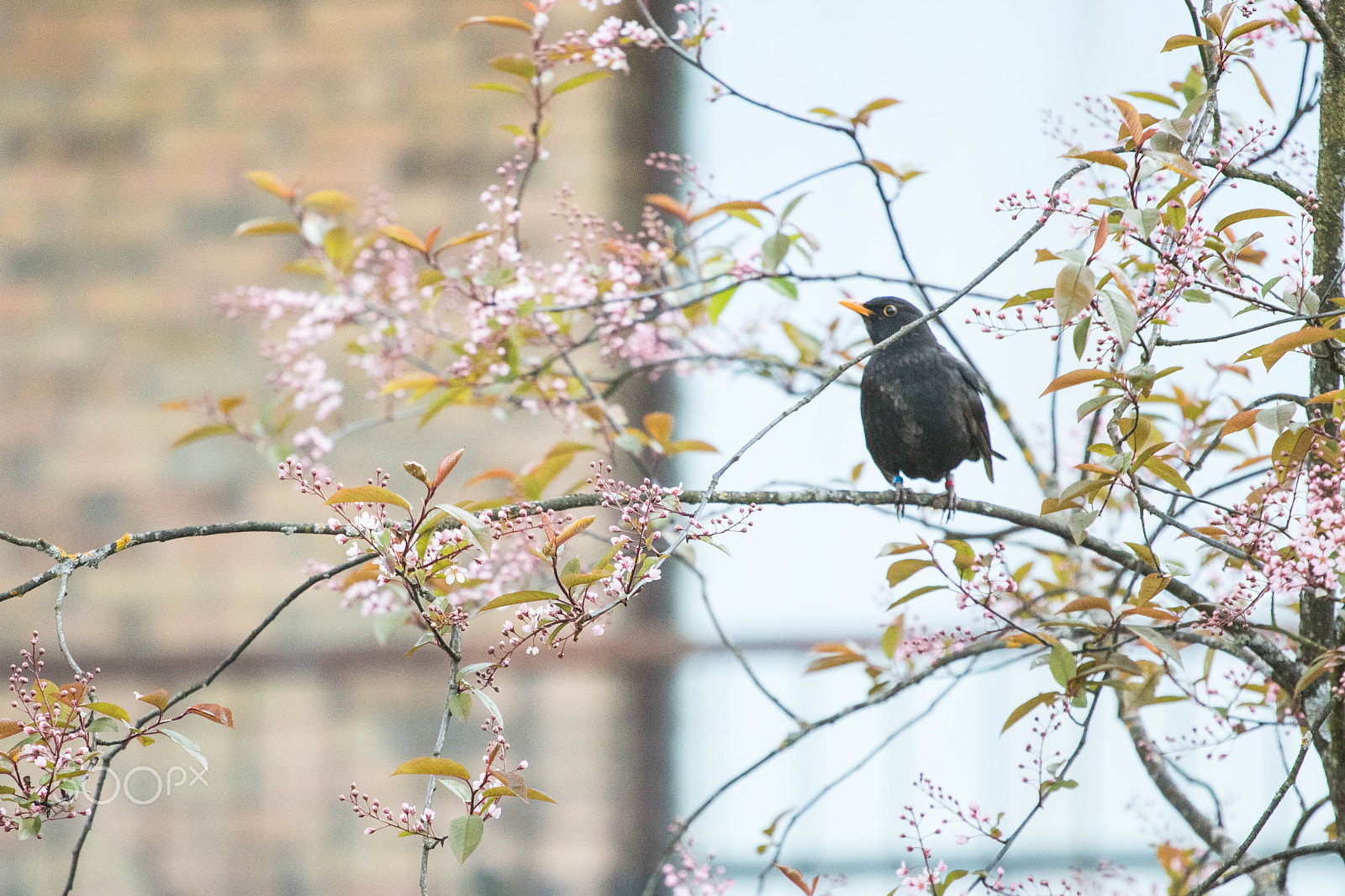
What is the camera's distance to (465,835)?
0.87 meters

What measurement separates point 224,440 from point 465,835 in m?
2.66

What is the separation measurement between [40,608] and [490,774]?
280cm

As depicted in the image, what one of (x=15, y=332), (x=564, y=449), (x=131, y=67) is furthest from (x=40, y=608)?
(x=564, y=449)

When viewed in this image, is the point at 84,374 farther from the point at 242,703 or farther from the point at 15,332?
the point at 242,703

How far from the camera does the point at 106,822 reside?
Result: 122 inches

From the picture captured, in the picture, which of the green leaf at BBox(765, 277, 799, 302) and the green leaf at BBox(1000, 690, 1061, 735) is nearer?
the green leaf at BBox(1000, 690, 1061, 735)

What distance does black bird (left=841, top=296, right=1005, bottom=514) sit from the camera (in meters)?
1.70

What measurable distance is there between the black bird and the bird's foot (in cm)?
7

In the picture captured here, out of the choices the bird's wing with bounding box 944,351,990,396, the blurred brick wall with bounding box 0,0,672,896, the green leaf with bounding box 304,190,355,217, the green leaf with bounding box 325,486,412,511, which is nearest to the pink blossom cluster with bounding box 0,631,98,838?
the green leaf with bounding box 325,486,412,511

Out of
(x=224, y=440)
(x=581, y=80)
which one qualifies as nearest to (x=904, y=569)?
(x=581, y=80)

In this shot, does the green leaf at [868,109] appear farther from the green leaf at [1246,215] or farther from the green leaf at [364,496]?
the green leaf at [364,496]

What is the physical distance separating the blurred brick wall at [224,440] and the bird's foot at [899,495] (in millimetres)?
1419

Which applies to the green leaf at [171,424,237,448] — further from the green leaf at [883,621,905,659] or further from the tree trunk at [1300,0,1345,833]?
the tree trunk at [1300,0,1345,833]

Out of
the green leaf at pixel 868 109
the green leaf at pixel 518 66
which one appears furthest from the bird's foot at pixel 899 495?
the green leaf at pixel 518 66
